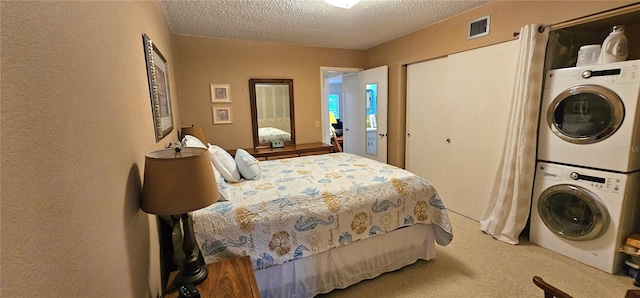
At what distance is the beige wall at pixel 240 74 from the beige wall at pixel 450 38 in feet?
3.19

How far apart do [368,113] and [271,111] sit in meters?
1.67

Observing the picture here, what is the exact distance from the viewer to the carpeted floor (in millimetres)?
1943

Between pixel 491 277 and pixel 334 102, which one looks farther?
pixel 334 102

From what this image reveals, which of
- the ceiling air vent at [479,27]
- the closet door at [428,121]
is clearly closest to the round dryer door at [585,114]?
the ceiling air vent at [479,27]

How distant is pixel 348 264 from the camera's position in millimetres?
2020

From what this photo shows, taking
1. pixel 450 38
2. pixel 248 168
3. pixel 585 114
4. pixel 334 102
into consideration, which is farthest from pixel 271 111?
pixel 334 102

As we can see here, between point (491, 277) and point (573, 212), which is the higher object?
point (573, 212)

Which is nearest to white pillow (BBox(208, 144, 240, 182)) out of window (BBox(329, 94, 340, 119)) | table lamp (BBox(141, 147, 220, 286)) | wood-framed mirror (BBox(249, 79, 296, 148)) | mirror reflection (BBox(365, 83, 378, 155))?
table lamp (BBox(141, 147, 220, 286))

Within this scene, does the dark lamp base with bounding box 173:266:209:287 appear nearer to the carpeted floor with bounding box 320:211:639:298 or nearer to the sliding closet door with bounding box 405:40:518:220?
the carpeted floor with bounding box 320:211:639:298

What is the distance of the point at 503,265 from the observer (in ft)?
7.38

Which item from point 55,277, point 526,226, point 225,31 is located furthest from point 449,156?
point 55,277

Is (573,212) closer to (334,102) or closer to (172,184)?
(172,184)

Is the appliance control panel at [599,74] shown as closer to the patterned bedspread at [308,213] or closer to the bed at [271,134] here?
the patterned bedspread at [308,213]

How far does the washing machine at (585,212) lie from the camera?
80.3 inches
